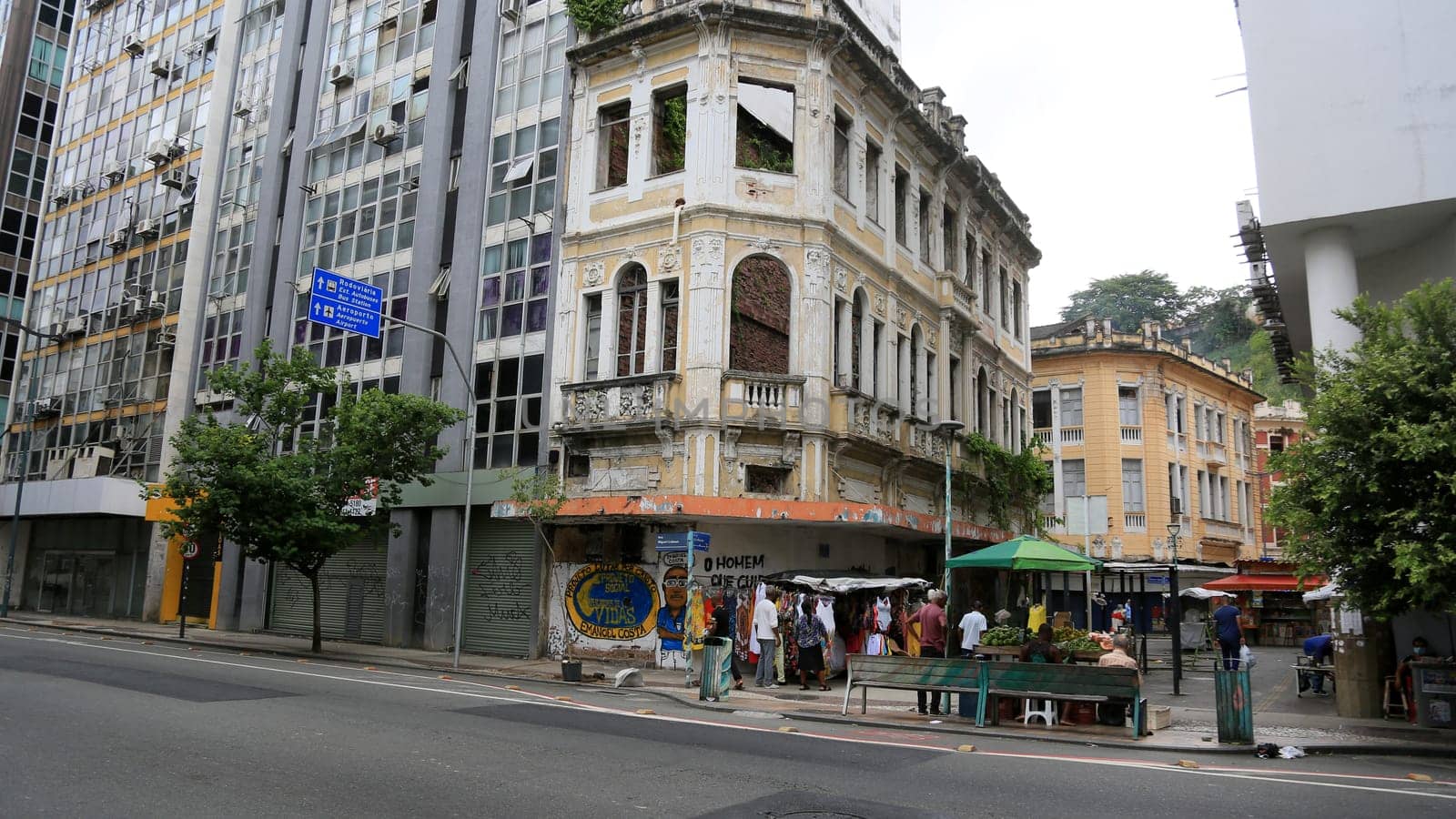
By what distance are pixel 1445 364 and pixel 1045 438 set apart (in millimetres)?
35888

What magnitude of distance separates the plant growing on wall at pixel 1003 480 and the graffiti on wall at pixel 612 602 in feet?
35.1

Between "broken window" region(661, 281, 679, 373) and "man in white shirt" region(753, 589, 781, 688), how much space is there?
6386 mm

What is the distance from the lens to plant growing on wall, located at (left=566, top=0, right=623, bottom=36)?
2548cm

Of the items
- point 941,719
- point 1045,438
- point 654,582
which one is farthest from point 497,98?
point 1045,438

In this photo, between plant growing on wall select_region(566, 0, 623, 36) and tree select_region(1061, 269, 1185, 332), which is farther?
tree select_region(1061, 269, 1185, 332)

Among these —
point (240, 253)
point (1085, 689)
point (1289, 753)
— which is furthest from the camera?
point (240, 253)

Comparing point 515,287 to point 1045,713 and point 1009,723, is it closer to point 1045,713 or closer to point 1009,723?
point 1009,723

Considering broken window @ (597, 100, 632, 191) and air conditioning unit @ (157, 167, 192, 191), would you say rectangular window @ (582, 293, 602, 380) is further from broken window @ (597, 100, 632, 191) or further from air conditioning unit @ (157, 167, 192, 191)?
air conditioning unit @ (157, 167, 192, 191)

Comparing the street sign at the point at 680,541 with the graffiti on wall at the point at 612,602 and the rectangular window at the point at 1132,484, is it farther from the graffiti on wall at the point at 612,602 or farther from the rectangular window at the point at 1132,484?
the rectangular window at the point at 1132,484

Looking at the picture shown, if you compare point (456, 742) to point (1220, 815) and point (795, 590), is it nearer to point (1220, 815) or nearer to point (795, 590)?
point (1220, 815)

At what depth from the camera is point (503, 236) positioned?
26953 mm

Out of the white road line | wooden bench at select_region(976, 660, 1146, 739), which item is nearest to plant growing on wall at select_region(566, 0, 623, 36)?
the white road line

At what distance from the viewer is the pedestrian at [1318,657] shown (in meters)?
19.6

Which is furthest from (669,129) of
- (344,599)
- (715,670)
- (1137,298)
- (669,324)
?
(1137,298)
